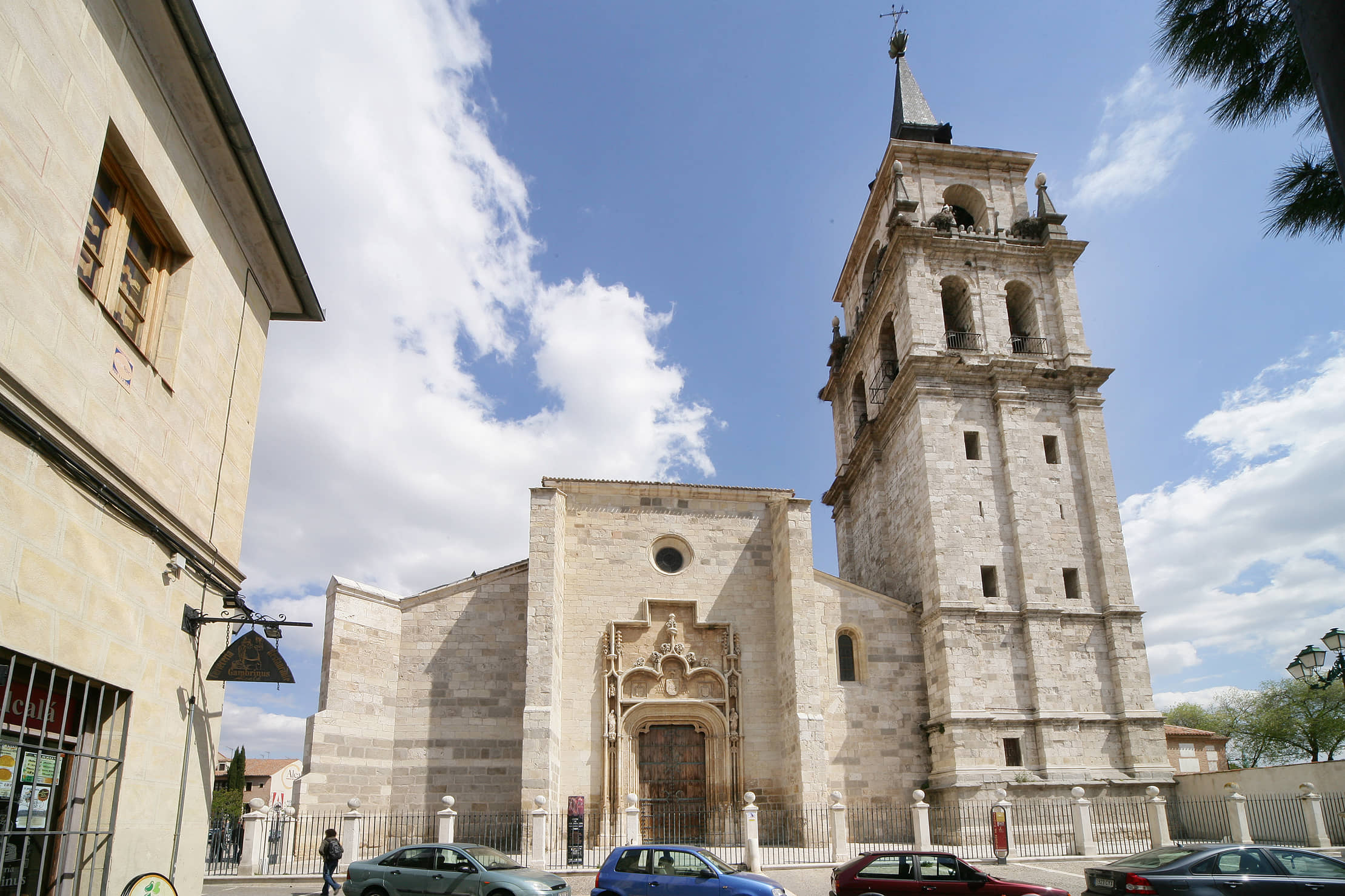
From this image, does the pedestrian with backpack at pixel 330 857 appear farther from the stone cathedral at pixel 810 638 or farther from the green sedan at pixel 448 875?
the stone cathedral at pixel 810 638

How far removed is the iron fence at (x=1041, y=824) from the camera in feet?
61.6

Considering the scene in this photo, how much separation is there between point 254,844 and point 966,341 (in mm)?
21326

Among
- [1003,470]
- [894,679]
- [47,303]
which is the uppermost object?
[1003,470]

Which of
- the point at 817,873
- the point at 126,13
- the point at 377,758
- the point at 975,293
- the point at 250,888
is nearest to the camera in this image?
the point at 126,13

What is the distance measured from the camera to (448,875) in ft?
35.6

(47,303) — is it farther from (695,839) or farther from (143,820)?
(695,839)

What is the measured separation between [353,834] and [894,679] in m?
13.1

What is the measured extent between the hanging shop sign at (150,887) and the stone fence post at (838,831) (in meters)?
13.4

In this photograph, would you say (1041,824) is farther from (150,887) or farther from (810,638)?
(150,887)

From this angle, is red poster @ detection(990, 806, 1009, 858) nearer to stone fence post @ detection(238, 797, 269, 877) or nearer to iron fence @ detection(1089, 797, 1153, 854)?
iron fence @ detection(1089, 797, 1153, 854)

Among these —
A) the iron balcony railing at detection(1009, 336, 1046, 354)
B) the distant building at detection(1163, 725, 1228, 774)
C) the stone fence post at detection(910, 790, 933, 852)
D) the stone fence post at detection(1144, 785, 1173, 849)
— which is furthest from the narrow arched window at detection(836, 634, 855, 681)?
the distant building at detection(1163, 725, 1228, 774)

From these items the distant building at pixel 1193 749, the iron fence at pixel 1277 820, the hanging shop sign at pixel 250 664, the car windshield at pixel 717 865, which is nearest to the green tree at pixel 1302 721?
the distant building at pixel 1193 749

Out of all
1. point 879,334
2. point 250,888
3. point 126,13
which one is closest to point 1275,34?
point 126,13

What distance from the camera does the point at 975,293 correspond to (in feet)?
81.6
